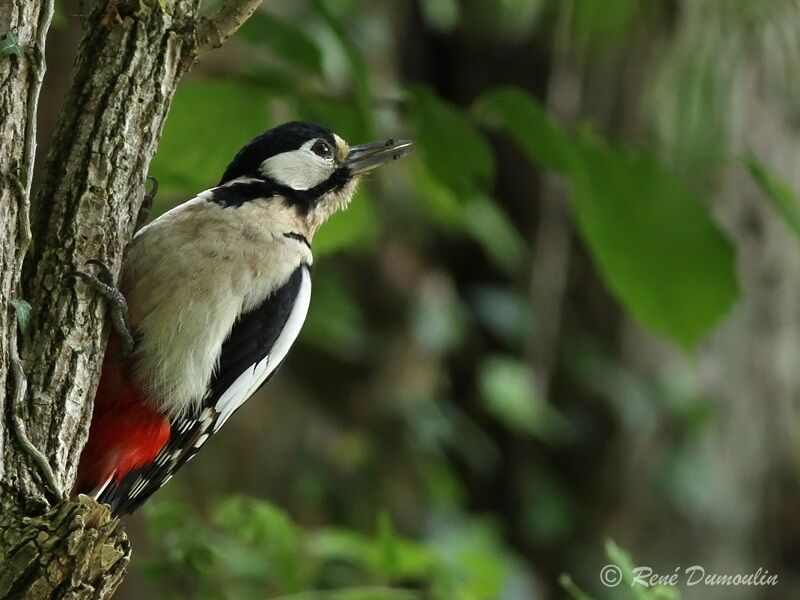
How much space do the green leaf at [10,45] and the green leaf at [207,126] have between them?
98 cm

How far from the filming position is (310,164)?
2.74m

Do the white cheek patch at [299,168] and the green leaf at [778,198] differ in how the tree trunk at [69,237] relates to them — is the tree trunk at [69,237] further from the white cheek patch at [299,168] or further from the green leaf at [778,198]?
the green leaf at [778,198]

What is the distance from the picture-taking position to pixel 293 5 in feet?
14.5

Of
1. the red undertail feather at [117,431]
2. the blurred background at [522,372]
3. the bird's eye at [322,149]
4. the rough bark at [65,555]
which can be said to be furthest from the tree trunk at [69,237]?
the blurred background at [522,372]

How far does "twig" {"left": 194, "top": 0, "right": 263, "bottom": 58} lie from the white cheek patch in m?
0.78

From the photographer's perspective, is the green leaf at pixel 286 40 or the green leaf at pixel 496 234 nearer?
the green leaf at pixel 286 40

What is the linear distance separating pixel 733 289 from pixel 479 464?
2.74m

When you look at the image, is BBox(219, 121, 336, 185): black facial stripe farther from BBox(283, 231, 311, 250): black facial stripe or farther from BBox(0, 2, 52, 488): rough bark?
BBox(0, 2, 52, 488): rough bark

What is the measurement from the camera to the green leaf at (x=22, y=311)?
1649mm

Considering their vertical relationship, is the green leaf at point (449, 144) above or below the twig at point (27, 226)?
below

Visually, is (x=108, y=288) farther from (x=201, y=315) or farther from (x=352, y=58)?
(x=352, y=58)

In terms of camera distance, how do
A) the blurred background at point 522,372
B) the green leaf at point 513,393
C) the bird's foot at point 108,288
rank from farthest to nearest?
the green leaf at point 513,393, the blurred background at point 522,372, the bird's foot at point 108,288

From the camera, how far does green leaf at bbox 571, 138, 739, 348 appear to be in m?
2.60

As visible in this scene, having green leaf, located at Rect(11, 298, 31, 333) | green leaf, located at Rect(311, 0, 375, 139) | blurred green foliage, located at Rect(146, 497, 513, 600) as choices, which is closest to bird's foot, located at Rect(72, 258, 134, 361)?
green leaf, located at Rect(11, 298, 31, 333)
